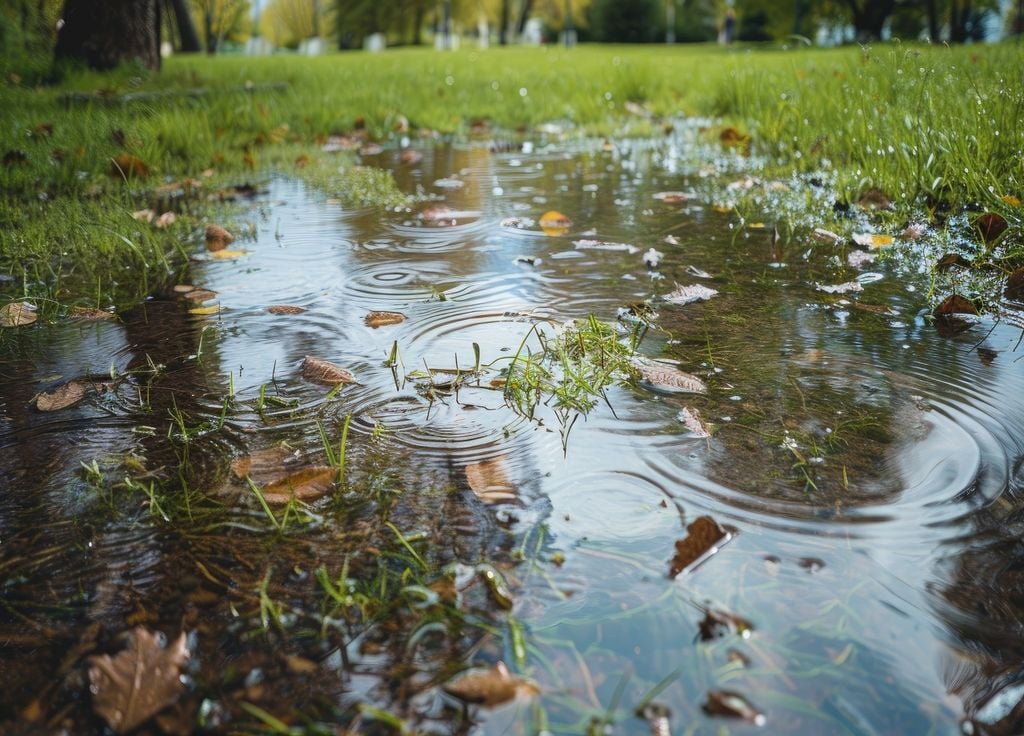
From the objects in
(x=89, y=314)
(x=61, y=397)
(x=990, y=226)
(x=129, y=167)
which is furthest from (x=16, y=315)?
→ (x=990, y=226)

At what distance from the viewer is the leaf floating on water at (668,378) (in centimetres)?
171

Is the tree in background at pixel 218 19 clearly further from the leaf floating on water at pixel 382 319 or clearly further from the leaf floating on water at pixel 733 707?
the leaf floating on water at pixel 733 707

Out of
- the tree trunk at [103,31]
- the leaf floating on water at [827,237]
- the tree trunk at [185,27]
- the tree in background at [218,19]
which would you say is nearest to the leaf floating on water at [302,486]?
the leaf floating on water at [827,237]

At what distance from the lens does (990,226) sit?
2553 millimetres

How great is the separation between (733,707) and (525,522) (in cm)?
47

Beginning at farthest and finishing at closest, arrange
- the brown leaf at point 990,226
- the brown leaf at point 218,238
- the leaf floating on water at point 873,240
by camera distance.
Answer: the brown leaf at point 218,238 → the leaf floating on water at point 873,240 → the brown leaf at point 990,226

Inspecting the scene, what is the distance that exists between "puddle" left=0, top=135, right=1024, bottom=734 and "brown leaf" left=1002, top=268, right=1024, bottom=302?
0.88 feet

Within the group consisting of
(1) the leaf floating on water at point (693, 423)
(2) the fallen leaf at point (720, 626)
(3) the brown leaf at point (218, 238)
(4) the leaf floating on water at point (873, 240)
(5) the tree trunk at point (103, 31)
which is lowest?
(2) the fallen leaf at point (720, 626)

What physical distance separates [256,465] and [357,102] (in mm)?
6516

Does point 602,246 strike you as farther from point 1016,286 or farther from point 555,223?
point 1016,286

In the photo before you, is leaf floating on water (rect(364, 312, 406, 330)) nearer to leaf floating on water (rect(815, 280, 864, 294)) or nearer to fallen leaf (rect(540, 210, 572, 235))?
fallen leaf (rect(540, 210, 572, 235))

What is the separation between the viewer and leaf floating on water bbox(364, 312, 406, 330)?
222 centimetres

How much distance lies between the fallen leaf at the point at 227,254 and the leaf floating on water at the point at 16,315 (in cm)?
76

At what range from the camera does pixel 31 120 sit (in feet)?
17.4
